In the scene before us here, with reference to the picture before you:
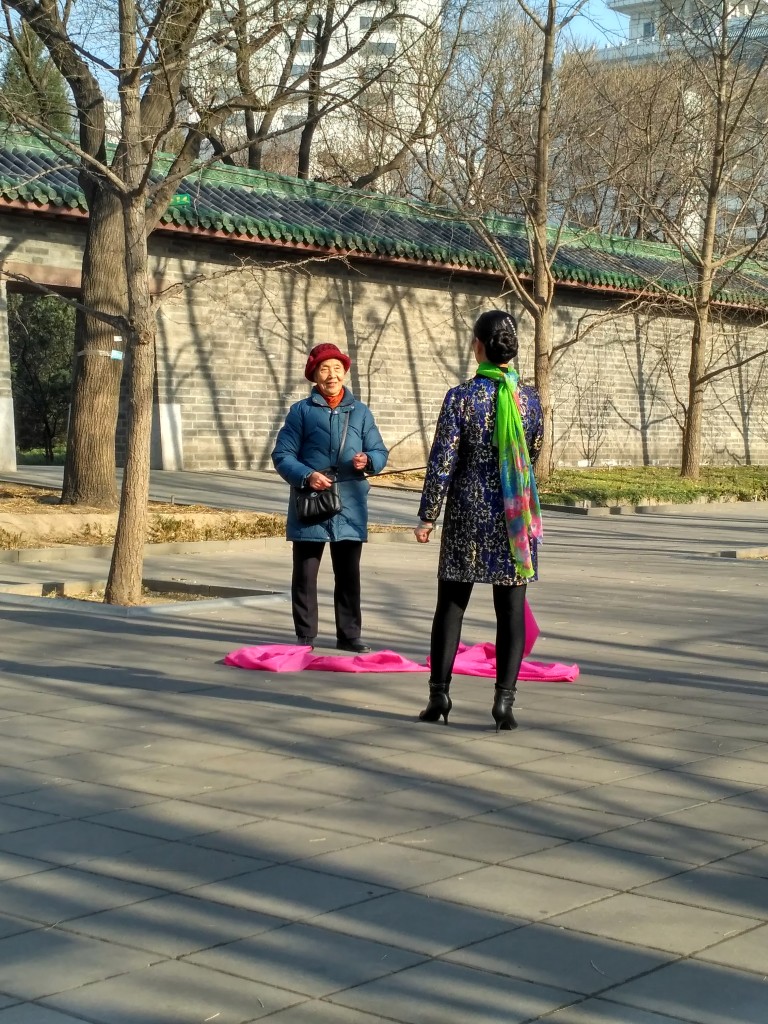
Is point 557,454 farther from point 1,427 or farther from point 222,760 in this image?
point 222,760

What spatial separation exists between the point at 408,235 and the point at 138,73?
15.7 m

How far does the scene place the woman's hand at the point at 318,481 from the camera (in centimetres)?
791

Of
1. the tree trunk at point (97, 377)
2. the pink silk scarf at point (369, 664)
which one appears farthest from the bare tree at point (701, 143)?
the pink silk scarf at point (369, 664)

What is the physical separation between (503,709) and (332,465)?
2.46 meters

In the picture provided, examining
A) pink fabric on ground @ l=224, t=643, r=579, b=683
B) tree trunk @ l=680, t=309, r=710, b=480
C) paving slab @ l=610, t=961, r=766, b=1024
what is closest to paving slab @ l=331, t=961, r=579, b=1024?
paving slab @ l=610, t=961, r=766, b=1024

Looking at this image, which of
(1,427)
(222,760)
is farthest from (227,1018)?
(1,427)

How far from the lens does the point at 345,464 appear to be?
8.17m

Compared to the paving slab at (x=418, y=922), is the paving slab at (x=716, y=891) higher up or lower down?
higher up

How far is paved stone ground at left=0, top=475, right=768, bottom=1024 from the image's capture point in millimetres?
3297

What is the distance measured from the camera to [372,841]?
4.51 m

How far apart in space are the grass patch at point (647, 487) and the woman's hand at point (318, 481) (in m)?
14.4

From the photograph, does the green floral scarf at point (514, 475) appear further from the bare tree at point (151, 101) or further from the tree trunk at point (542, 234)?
the tree trunk at point (542, 234)

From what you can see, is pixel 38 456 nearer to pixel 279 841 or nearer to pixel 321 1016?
pixel 279 841

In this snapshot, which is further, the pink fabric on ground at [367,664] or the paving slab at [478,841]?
the pink fabric on ground at [367,664]
